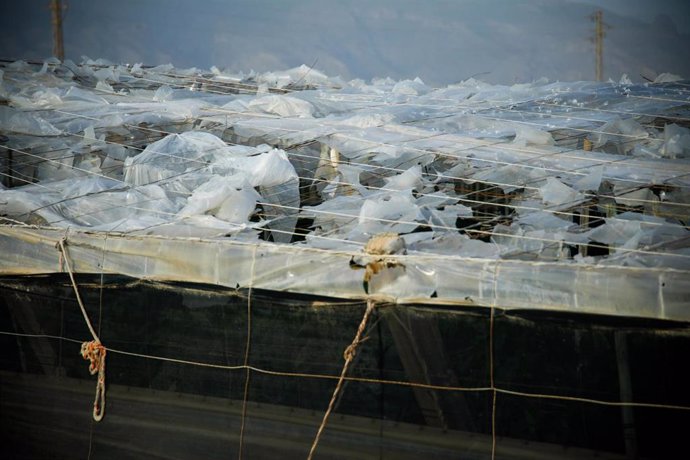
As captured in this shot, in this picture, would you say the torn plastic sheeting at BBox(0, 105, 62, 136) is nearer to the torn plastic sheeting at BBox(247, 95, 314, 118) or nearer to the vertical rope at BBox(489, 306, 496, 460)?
the torn plastic sheeting at BBox(247, 95, 314, 118)

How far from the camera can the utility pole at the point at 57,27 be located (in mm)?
19734

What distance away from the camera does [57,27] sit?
1991 cm

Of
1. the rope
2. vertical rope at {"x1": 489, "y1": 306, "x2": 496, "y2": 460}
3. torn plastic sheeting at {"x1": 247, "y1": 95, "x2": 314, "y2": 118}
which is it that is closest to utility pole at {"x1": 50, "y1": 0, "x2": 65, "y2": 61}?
torn plastic sheeting at {"x1": 247, "y1": 95, "x2": 314, "y2": 118}

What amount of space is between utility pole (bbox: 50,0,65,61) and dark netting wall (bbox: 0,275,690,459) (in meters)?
14.5

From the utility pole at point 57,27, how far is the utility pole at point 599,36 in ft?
48.8

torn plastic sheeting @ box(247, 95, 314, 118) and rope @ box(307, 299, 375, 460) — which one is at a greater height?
torn plastic sheeting @ box(247, 95, 314, 118)

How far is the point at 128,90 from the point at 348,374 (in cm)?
706

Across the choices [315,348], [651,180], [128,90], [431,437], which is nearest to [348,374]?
[315,348]

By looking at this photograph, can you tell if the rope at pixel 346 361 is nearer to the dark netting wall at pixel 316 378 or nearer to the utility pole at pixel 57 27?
the dark netting wall at pixel 316 378

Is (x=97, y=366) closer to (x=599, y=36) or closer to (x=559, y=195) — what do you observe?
(x=559, y=195)

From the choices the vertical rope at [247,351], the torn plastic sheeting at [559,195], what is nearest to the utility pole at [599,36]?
the torn plastic sheeting at [559,195]

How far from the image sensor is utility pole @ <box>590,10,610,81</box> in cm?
2592

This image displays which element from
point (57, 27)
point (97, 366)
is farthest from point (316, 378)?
point (57, 27)

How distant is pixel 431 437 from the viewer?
16.6 feet
